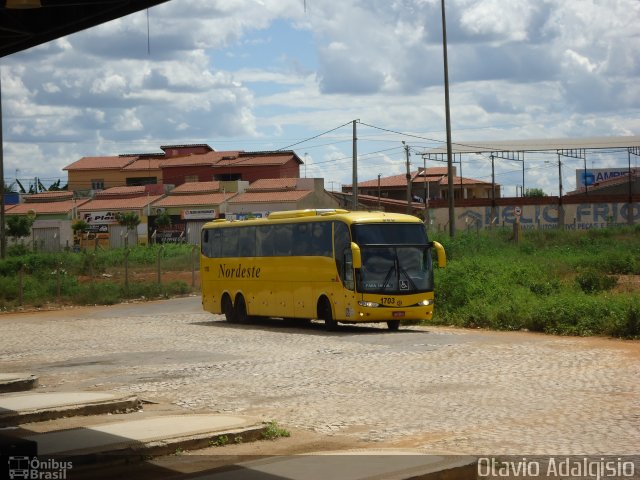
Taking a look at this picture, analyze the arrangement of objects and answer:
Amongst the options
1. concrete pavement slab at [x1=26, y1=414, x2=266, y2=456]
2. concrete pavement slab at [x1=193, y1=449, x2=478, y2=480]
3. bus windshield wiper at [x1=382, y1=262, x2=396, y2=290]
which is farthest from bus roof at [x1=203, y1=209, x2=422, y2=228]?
concrete pavement slab at [x1=193, y1=449, x2=478, y2=480]

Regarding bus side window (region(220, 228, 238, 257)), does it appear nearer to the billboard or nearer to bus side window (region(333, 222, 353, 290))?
bus side window (region(333, 222, 353, 290))

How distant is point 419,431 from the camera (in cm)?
1195

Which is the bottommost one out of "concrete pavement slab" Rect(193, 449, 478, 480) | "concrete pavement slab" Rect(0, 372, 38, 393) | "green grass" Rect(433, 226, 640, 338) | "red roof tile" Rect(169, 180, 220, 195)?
"concrete pavement slab" Rect(0, 372, 38, 393)

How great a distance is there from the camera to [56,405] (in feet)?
45.6

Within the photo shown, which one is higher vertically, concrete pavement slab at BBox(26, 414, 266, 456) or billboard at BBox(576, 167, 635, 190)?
billboard at BBox(576, 167, 635, 190)

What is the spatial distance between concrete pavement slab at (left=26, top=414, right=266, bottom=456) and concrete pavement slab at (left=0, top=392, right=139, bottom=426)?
1.35 metres

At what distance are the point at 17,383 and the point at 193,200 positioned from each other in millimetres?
75328

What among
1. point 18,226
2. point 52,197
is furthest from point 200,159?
point 18,226

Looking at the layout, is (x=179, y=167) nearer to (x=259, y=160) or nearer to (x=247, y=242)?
(x=259, y=160)

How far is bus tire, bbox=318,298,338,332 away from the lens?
27984 millimetres

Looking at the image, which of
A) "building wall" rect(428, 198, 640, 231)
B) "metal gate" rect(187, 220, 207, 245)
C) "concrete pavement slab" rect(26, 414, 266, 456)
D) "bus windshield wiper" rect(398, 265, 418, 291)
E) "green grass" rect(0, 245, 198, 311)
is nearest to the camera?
"concrete pavement slab" rect(26, 414, 266, 456)

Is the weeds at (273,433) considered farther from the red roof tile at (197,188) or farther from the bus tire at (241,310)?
the red roof tile at (197,188)

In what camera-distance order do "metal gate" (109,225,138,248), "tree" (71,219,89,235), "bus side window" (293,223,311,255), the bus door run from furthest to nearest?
"metal gate" (109,225,138,248) < "tree" (71,219,89,235) < "bus side window" (293,223,311,255) < the bus door

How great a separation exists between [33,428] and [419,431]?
15.5 feet
